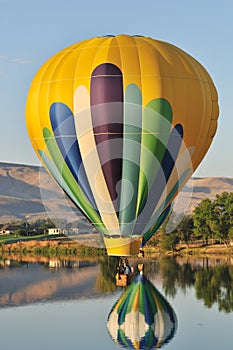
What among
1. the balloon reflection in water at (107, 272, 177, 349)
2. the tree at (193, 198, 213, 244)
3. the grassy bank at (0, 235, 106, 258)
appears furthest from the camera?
the grassy bank at (0, 235, 106, 258)

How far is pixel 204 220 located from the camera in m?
53.6

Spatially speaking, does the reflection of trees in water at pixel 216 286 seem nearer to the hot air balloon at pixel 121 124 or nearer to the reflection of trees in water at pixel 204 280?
the reflection of trees in water at pixel 204 280

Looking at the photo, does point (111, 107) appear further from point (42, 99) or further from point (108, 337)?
point (108, 337)

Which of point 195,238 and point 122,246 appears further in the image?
point 195,238

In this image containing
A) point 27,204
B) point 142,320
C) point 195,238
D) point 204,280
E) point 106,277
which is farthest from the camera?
point 27,204

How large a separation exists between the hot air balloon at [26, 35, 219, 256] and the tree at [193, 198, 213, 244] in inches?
1120

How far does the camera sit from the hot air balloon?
923 inches

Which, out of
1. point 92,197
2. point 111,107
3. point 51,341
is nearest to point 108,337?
point 51,341

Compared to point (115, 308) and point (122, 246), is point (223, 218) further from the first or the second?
point (122, 246)

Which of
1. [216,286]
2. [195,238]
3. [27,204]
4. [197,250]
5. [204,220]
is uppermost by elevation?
[27,204]

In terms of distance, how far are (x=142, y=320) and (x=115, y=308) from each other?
278 cm

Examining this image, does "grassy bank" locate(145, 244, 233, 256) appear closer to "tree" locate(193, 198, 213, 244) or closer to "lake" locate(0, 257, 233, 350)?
"tree" locate(193, 198, 213, 244)

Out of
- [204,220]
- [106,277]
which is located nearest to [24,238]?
[204,220]

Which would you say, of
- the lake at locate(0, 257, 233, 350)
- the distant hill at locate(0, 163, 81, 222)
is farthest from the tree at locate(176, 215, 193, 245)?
the distant hill at locate(0, 163, 81, 222)
